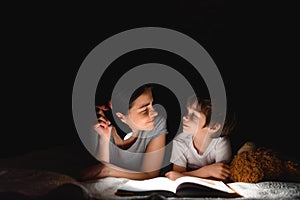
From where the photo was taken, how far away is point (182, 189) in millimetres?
1577

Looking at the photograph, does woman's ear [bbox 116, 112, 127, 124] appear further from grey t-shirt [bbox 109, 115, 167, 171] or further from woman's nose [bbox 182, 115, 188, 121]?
woman's nose [bbox 182, 115, 188, 121]

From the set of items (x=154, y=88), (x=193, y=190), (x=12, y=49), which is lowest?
(x=193, y=190)

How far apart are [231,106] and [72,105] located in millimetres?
668

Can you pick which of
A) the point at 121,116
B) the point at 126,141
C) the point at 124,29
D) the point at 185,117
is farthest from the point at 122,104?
the point at 124,29

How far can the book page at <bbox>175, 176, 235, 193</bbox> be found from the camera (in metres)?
1.62

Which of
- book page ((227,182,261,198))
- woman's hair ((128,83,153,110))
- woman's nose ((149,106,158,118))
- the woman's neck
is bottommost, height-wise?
book page ((227,182,261,198))

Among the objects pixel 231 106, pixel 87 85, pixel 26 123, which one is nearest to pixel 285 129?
pixel 231 106

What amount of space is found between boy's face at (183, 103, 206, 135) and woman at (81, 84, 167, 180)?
0.09 metres

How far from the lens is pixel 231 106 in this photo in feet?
6.42

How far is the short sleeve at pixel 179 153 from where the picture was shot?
73.4 inches

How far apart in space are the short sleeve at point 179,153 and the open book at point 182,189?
186 mm

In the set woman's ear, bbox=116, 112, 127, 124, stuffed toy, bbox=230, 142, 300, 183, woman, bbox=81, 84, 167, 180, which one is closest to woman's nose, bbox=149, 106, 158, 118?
woman, bbox=81, 84, 167, 180

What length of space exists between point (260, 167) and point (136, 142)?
0.48 m

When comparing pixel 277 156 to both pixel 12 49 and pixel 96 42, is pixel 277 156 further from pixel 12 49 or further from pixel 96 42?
pixel 12 49
